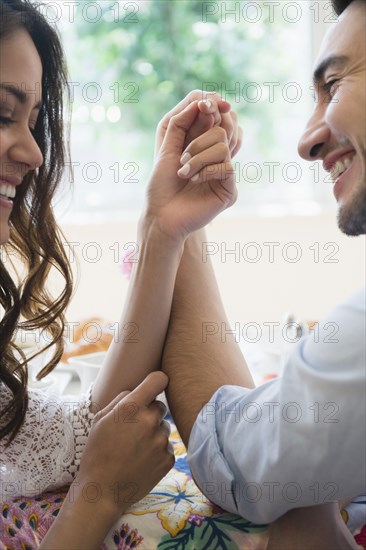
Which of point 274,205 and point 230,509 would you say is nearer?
point 230,509

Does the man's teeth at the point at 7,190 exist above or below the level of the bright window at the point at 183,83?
below

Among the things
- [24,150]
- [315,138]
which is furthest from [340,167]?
[24,150]

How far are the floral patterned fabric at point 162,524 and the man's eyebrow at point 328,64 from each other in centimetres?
63

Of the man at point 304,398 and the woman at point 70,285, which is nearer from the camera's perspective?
the man at point 304,398

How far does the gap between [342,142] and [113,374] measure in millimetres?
510

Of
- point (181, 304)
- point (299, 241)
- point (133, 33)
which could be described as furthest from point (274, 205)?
point (181, 304)

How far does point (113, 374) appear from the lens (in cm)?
111

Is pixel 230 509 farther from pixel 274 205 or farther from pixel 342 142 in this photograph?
pixel 274 205

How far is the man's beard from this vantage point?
3.13 feet

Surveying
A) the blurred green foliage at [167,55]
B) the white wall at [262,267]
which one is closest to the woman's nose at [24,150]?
the white wall at [262,267]

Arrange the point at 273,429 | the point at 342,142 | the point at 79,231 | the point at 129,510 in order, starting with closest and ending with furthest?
the point at 273,429 → the point at 129,510 → the point at 342,142 → the point at 79,231

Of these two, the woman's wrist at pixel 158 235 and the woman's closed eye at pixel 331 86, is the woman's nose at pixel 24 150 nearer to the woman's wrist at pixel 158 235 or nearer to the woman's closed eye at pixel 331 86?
the woman's wrist at pixel 158 235

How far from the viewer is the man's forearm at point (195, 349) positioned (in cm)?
102

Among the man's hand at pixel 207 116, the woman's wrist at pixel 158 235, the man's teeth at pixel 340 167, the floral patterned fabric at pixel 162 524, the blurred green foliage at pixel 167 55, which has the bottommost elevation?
the floral patterned fabric at pixel 162 524
